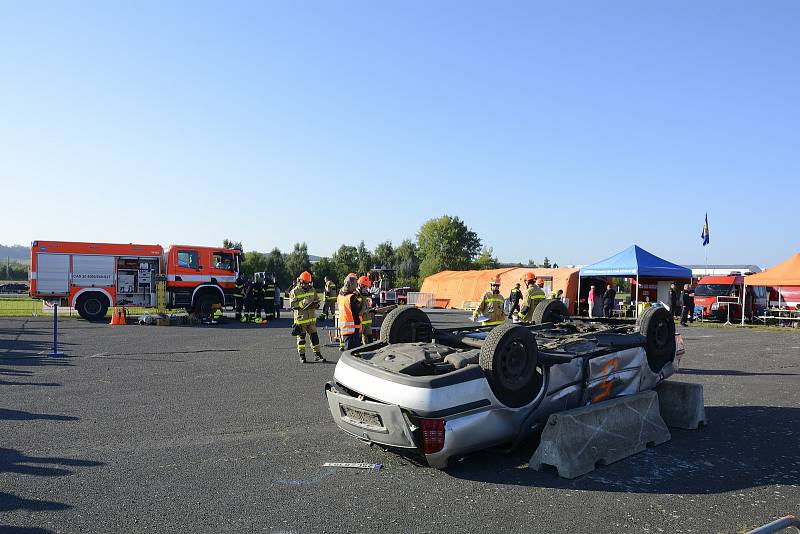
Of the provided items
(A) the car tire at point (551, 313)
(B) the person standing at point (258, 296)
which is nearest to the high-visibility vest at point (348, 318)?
(A) the car tire at point (551, 313)

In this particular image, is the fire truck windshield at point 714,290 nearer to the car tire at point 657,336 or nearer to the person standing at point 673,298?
the person standing at point 673,298

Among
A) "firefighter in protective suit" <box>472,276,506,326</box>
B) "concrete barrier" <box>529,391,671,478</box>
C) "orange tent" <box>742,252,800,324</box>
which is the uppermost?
"orange tent" <box>742,252,800,324</box>

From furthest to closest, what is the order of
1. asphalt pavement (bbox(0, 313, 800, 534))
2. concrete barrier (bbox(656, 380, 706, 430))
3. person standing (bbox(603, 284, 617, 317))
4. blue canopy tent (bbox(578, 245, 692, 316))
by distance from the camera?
1. person standing (bbox(603, 284, 617, 317))
2. blue canopy tent (bbox(578, 245, 692, 316))
3. concrete barrier (bbox(656, 380, 706, 430))
4. asphalt pavement (bbox(0, 313, 800, 534))

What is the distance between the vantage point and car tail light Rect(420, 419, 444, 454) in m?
4.51

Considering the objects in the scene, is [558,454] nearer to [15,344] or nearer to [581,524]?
[581,524]

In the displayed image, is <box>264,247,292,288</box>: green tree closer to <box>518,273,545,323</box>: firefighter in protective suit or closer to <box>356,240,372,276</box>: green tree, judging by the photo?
<box>356,240,372,276</box>: green tree

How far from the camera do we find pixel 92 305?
21.0 meters

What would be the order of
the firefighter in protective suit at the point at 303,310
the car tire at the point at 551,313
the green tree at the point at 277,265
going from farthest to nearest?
the green tree at the point at 277,265 → the firefighter in protective suit at the point at 303,310 → the car tire at the point at 551,313

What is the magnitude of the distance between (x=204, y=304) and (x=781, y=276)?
20.7 metres

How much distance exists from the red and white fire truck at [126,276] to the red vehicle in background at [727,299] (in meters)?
19.0

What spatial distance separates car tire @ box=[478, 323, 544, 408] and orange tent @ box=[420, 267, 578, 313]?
72.0ft

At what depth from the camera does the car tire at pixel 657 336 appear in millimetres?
6480

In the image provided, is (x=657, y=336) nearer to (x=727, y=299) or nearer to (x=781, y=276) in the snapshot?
(x=781, y=276)

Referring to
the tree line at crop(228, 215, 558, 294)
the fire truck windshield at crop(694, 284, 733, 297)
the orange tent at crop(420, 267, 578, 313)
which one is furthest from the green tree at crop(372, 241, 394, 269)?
the fire truck windshield at crop(694, 284, 733, 297)
